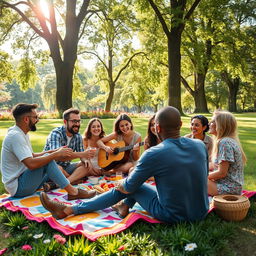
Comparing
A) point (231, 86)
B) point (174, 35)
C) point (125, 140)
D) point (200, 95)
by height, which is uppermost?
point (174, 35)

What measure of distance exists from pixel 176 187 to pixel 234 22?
23.5 meters

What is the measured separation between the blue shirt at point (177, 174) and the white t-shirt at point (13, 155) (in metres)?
1.60

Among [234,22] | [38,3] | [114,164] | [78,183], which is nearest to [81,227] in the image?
[78,183]

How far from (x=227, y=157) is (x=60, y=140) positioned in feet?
9.60

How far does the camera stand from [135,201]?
345 centimetres

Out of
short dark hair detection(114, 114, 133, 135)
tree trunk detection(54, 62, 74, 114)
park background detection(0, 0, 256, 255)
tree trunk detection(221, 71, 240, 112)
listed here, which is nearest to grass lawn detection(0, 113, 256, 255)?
park background detection(0, 0, 256, 255)

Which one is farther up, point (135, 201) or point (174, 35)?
point (174, 35)

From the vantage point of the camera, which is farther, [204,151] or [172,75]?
[172,75]

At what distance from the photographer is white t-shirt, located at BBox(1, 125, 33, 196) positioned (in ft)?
12.4

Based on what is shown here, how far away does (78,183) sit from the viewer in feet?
17.0

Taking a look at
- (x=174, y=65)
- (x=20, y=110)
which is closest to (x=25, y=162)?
(x=20, y=110)

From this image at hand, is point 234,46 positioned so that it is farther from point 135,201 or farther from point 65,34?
point 135,201

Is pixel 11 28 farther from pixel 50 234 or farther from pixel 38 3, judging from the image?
pixel 50 234

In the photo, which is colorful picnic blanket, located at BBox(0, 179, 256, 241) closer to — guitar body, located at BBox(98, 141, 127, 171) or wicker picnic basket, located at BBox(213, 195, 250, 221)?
wicker picnic basket, located at BBox(213, 195, 250, 221)
